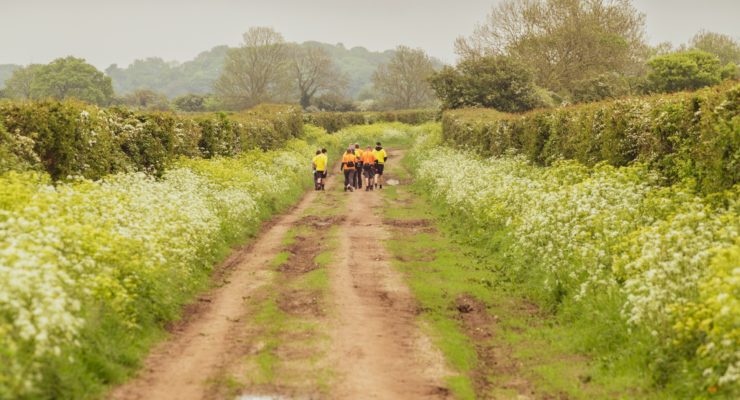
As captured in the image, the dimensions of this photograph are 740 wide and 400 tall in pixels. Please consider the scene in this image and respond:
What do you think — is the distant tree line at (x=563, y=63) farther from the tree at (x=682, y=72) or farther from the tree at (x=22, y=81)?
the tree at (x=22, y=81)

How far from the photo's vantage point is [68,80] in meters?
82.4

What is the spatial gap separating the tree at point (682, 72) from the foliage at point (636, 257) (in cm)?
3959

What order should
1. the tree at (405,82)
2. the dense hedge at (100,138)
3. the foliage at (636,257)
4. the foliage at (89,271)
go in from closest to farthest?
1. the foliage at (89,271)
2. the foliage at (636,257)
3. the dense hedge at (100,138)
4. the tree at (405,82)

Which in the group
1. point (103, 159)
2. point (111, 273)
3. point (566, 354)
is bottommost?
point (566, 354)

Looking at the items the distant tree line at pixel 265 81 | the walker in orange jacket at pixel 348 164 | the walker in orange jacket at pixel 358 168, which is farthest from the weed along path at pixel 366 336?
the distant tree line at pixel 265 81

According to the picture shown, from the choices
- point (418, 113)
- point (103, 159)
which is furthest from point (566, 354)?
point (418, 113)

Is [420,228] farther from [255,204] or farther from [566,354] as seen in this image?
[566,354]

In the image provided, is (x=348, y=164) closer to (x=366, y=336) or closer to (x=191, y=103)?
(x=366, y=336)

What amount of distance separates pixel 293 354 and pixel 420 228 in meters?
12.7

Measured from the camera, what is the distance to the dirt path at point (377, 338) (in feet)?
30.1

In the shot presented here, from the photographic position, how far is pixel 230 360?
1002cm

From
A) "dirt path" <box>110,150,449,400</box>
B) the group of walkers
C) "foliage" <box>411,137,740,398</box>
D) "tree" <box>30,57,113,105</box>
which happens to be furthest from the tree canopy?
"dirt path" <box>110,150,449,400</box>

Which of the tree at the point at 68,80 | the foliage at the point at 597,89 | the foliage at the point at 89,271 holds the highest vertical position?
the tree at the point at 68,80

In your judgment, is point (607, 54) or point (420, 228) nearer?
point (420, 228)
